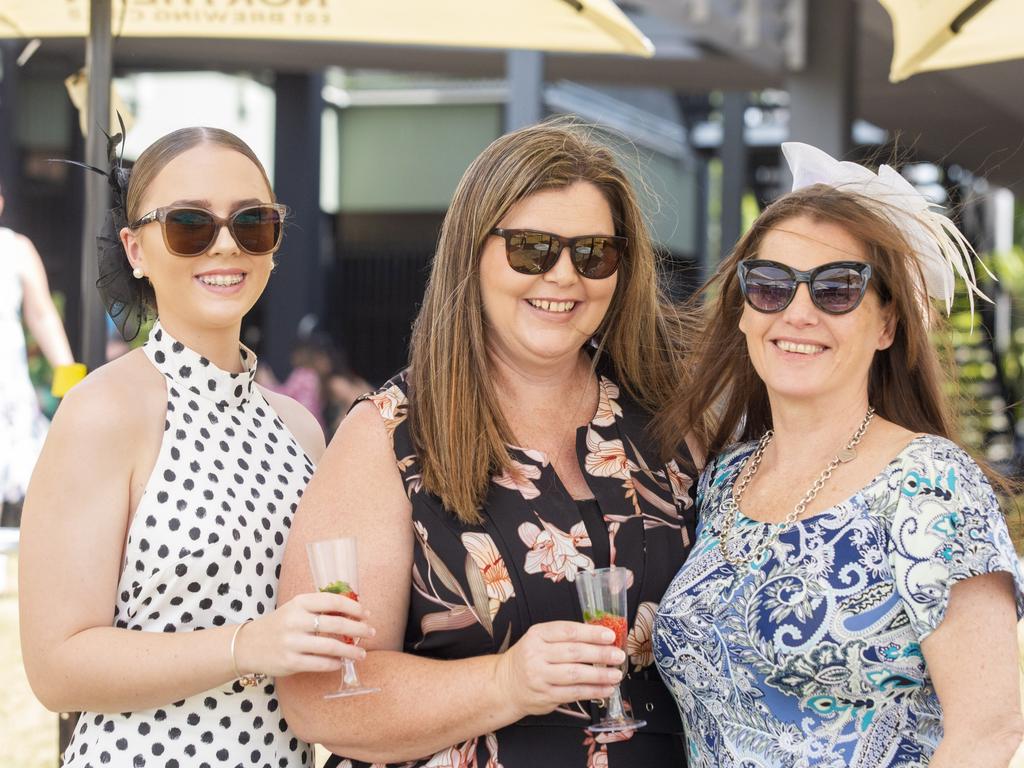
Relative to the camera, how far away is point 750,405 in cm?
279

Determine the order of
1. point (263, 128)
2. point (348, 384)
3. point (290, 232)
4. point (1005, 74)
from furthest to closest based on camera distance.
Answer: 1. point (263, 128)
2. point (290, 232)
3. point (348, 384)
4. point (1005, 74)

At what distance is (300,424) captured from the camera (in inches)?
111

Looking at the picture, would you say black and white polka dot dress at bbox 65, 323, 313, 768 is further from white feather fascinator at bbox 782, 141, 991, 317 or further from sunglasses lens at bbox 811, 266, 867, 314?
white feather fascinator at bbox 782, 141, 991, 317

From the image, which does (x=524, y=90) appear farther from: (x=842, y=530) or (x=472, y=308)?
(x=842, y=530)

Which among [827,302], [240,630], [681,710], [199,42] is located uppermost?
[199,42]

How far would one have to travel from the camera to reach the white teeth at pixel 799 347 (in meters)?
2.38

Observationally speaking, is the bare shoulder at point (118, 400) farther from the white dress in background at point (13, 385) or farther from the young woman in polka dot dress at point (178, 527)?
the white dress in background at point (13, 385)

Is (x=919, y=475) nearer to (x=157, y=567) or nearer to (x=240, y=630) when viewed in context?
(x=240, y=630)

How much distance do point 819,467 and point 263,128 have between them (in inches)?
521

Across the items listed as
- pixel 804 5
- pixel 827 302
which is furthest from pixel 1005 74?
pixel 827 302

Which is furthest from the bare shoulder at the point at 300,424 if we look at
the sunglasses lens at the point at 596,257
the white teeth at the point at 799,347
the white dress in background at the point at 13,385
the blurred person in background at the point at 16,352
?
the white dress in background at the point at 13,385

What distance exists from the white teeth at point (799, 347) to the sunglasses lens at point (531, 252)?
480 millimetres

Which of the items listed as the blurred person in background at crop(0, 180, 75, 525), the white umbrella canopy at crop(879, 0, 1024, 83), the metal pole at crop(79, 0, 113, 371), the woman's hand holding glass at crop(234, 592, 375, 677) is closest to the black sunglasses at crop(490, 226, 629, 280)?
the woman's hand holding glass at crop(234, 592, 375, 677)

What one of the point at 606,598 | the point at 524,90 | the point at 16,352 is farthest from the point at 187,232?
the point at 524,90
